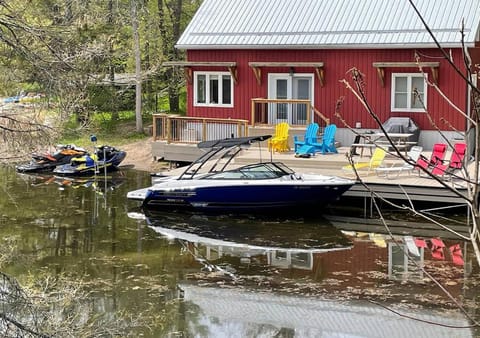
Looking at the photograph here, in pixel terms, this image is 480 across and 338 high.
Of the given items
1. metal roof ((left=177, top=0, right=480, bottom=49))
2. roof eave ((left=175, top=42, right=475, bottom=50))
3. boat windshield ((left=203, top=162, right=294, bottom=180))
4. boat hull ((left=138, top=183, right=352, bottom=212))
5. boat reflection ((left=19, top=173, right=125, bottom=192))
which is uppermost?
metal roof ((left=177, top=0, right=480, bottom=49))

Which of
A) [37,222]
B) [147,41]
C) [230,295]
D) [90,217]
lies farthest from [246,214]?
[147,41]

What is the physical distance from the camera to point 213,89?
2194 cm

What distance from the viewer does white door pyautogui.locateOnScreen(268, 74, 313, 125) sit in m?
20.1

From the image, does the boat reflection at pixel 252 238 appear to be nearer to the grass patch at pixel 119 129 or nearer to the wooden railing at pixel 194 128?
the wooden railing at pixel 194 128

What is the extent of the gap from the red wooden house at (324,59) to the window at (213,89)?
31 millimetres

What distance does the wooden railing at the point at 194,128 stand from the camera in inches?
776

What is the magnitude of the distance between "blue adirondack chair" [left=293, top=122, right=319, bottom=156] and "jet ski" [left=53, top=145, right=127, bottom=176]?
594 centimetres

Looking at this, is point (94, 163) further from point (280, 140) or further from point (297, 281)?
point (297, 281)

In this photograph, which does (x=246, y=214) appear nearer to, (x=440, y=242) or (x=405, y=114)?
(x=440, y=242)

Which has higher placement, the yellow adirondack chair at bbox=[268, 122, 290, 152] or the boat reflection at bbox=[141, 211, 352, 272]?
the yellow adirondack chair at bbox=[268, 122, 290, 152]

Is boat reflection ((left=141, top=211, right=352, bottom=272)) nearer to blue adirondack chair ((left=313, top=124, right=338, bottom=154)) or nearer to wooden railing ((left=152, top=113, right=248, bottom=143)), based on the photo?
blue adirondack chair ((left=313, top=124, right=338, bottom=154))

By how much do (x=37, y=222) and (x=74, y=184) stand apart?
4.93 metres

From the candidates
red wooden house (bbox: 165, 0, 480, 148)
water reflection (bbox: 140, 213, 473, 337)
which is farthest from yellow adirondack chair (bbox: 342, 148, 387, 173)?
red wooden house (bbox: 165, 0, 480, 148)

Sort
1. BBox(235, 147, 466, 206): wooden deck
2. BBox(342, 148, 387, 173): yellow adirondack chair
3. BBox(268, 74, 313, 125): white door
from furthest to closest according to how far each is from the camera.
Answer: BBox(268, 74, 313, 125): white door → BBox(342, 148, 387, 173): yellow adirondack chair → BBox(235, 147, 466, 206): wooden deck
